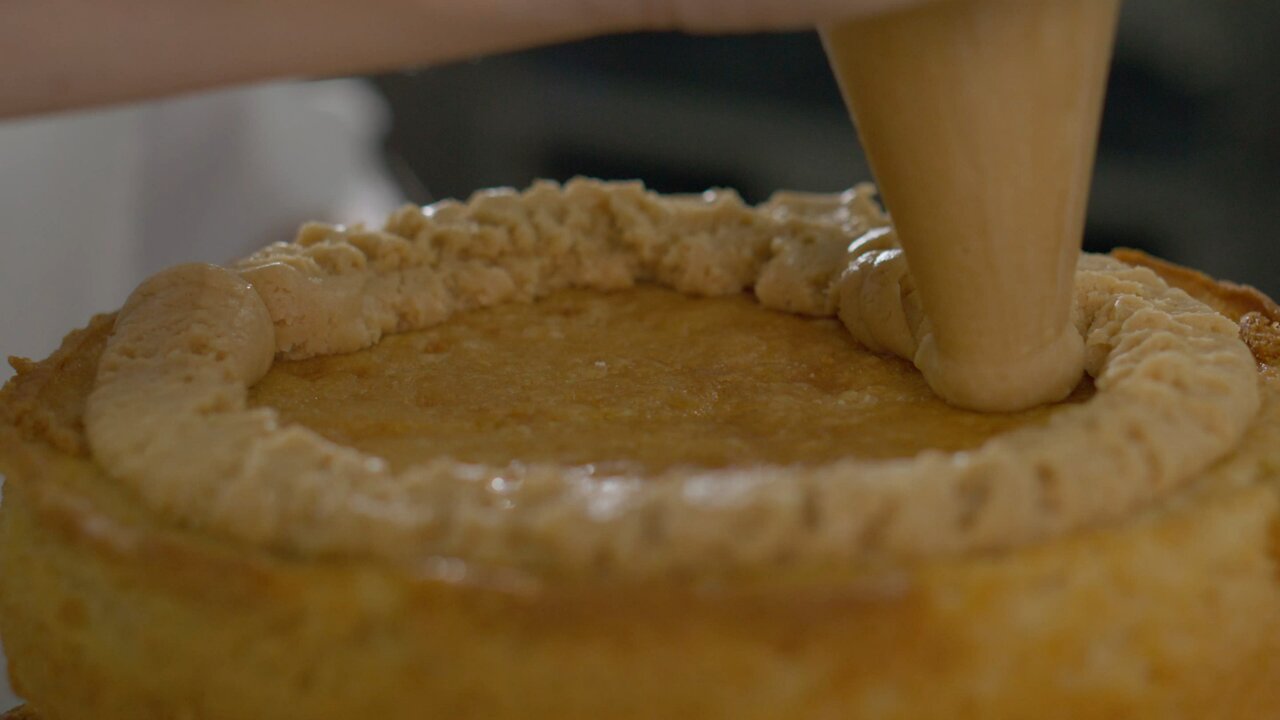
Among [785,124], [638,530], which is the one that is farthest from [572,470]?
[785,124]

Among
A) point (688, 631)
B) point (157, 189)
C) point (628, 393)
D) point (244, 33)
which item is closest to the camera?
point (688, 631)

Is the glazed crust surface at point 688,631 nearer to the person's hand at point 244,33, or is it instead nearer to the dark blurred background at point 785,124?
the person's hand at point 244,33

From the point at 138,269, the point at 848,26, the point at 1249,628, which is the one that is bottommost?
the point at 138,269

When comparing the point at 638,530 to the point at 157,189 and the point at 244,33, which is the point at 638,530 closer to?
the point at 244,33

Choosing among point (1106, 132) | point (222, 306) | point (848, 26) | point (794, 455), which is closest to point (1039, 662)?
point (794, 455)

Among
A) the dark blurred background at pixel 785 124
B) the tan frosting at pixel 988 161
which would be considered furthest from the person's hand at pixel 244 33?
the dark blurred background at pixel 785 124

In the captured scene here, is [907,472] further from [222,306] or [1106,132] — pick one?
[1106,132]
